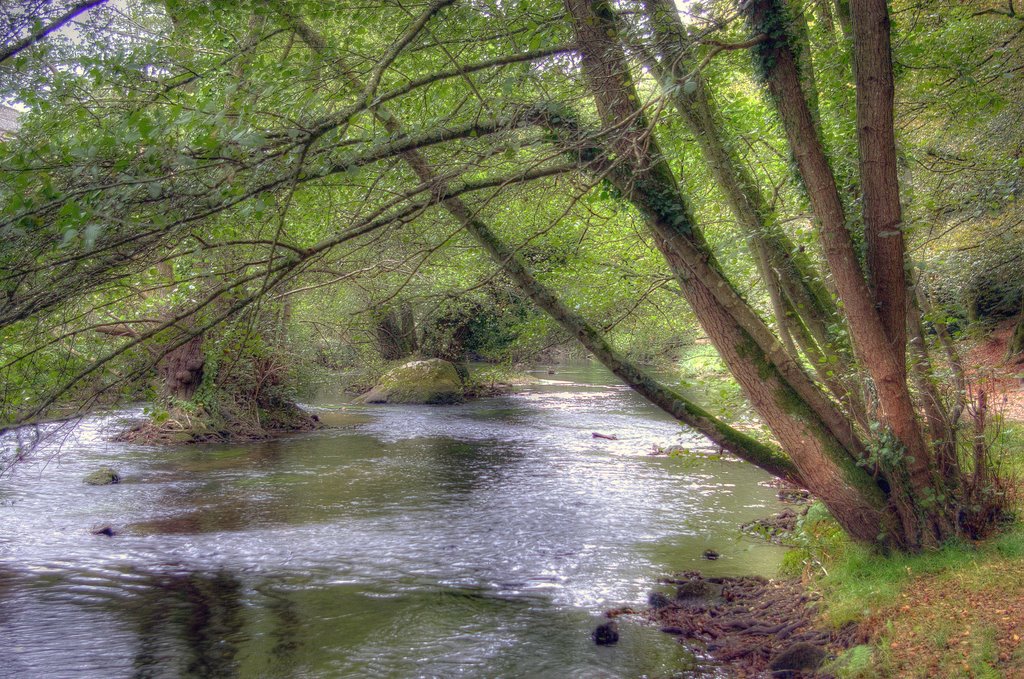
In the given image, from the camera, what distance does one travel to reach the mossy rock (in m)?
14.0

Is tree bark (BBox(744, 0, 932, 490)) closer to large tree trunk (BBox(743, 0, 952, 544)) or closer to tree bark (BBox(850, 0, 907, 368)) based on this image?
large tree trunk (BBox(743, 0, 952, 544))

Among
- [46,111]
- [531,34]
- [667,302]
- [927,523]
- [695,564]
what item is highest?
[531,34]

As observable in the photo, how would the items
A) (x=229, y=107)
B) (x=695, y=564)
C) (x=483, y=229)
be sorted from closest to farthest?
(x=229, y=107) < (x=483, y=229) < (x=695, y=564)

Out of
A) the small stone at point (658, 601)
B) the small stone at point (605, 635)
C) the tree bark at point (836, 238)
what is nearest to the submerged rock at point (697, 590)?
the small stone at point (658, 601)

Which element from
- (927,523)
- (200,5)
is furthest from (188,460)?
(927,523)

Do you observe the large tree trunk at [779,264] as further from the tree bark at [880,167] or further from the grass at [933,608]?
the grass at [933,608]

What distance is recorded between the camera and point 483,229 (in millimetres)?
7652

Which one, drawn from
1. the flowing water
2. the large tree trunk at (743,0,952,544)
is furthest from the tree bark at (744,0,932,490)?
the flowing water

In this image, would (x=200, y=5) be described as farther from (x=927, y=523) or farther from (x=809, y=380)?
(x=927, y=523)

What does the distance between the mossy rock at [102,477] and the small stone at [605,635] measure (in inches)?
Result: 422

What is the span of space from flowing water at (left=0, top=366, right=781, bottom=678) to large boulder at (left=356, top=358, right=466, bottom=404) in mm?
9261

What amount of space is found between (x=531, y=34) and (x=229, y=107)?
315 cm

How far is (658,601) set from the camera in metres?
8.00

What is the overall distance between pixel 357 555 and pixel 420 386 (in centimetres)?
1782
